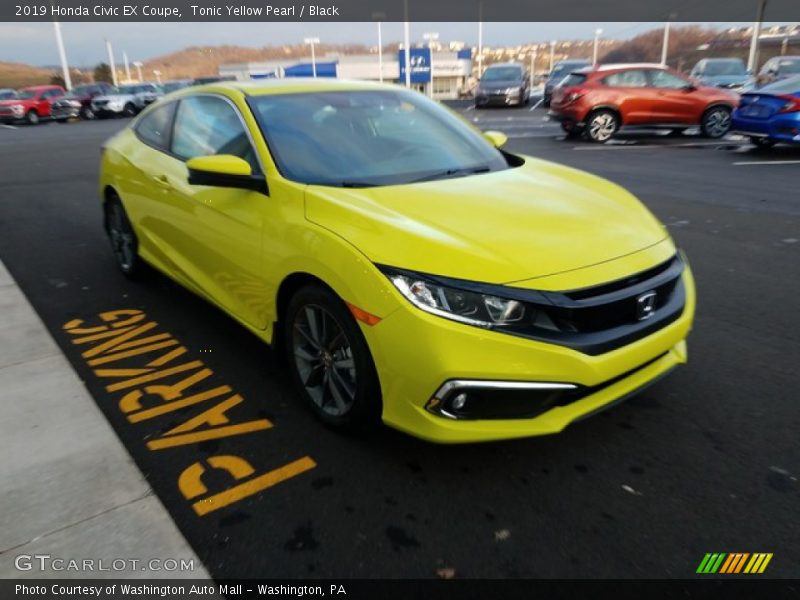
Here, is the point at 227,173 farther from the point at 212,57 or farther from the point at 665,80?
the point at 212,57

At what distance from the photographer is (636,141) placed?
14383mm

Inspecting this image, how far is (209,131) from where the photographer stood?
12.6 ft

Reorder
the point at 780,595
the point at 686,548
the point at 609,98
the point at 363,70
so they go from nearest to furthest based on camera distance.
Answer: the point at 780,595 < the point at 686,548 < the point at 609,98 < the point at 363,70

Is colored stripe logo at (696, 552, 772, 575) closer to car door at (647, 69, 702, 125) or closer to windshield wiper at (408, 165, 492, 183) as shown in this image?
windshield wiper at (408, 165, 492, 183)

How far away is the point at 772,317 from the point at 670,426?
1.74m

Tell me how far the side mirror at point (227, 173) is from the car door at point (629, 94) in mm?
12492

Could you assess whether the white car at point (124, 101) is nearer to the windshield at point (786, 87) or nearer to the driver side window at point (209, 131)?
the windshield at point (786, 87)

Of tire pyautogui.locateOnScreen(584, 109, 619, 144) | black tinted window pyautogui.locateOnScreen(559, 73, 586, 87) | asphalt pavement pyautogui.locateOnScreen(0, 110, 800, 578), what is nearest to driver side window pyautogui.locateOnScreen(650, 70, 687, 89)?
tire pyautogui.locateOnScreen(584, 109, 619, 144)

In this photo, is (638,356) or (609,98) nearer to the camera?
(638,356)

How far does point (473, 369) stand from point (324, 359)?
34.4 inches

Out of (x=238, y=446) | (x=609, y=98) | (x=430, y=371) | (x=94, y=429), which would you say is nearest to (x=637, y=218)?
(x=430, y=371)

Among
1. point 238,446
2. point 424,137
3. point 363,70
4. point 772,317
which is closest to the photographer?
point 238,446

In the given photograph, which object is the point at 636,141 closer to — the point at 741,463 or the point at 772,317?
the point at 772,317

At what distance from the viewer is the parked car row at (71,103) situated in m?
27.9
